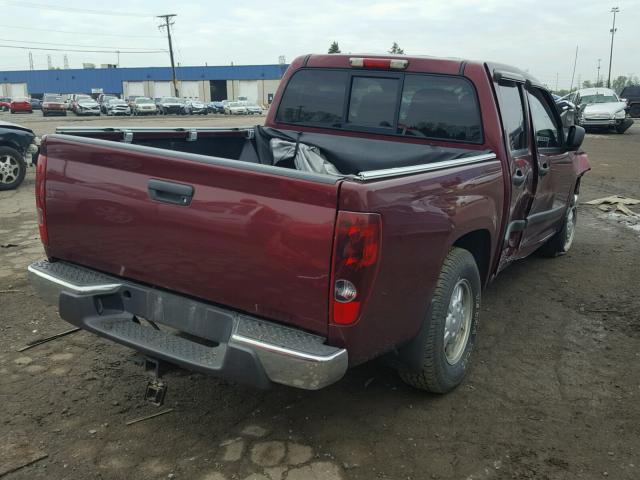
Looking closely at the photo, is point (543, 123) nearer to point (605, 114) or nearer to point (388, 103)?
point (388, 103)

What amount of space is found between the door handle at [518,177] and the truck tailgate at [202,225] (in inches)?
86.5

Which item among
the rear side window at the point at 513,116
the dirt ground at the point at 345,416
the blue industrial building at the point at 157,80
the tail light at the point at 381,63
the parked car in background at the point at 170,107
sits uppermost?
the blue industrial building at the point at 157,80

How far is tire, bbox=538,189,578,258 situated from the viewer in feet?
21.6

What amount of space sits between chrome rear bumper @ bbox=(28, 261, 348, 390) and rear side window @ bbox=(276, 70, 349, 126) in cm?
223

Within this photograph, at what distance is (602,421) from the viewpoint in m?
3.32

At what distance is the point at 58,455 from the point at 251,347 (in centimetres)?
119

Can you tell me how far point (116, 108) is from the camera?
4891 cm

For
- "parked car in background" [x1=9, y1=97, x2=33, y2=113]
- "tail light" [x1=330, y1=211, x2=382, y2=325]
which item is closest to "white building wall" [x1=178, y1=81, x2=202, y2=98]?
"parked car in background" [x1=9, y1=97, x2=33, y2=113]

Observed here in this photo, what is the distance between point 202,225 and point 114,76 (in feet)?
315

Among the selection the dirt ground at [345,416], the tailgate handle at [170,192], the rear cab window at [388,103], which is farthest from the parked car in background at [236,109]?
the tailgate handle at [170,192]

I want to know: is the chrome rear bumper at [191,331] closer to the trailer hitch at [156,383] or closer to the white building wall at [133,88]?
the trailer hitch at [156,383]

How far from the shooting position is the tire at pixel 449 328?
125 inches

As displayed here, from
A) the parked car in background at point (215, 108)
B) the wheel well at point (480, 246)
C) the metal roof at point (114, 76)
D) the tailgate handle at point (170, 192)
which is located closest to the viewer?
the tailgate handle at point (170, 192)

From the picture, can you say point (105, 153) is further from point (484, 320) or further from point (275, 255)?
point (484, 320)
